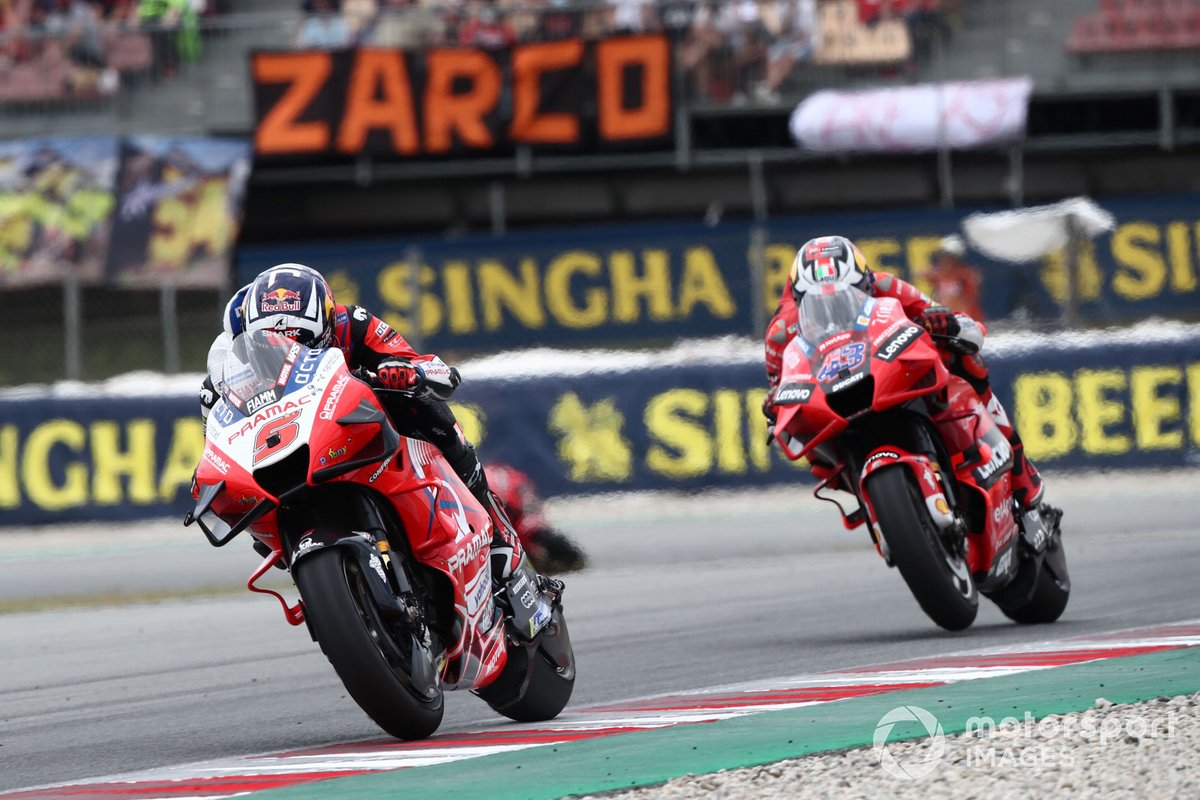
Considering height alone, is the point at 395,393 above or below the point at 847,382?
above

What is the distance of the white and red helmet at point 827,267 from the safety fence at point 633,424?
22.7ft

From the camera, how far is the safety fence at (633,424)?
584 inches

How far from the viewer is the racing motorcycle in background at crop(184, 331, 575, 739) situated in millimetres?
5324

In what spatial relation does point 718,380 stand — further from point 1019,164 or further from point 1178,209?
point 1019,164

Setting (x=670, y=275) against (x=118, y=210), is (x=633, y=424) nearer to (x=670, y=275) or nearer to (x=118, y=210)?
(x=670, y=275)

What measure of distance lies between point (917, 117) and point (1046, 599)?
12038mm

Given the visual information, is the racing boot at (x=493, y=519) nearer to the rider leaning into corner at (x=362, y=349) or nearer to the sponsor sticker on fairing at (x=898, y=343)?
the rider leaning into corner at (x=362, y=349)

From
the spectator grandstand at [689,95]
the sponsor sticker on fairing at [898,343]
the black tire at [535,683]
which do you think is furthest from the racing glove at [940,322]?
the spectator grandstand at [689,95]

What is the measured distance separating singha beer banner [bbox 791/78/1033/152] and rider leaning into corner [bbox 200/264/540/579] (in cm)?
1425

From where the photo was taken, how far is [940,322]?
8031mm

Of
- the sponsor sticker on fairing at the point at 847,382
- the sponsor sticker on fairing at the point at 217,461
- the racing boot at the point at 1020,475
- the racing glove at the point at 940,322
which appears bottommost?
the racing boot at the point at 1020,475

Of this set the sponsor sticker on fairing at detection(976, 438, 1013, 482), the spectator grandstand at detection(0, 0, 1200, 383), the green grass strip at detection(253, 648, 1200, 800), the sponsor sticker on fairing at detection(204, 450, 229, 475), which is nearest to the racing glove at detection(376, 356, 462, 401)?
the sponsor sticker on fairing at detection(204, 450, 229, 475)

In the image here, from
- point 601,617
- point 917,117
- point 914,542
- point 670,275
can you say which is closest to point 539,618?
point 914,542

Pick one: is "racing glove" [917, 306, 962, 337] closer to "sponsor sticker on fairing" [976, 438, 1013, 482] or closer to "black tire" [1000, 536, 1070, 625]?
"sponsor sticker on fairing" [976, 438, 1013, 482]
